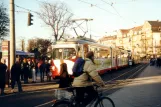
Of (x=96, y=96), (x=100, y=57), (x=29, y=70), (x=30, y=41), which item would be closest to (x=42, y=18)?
(x=100, y=57)

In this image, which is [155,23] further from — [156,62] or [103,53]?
[103,53]

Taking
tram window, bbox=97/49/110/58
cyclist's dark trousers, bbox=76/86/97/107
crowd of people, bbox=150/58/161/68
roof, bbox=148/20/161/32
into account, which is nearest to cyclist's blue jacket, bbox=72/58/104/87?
cyclist's dark trousers, bbox=76/86/97/107

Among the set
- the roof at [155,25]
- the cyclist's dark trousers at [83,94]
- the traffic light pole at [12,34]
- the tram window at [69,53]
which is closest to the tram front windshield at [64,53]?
the tram window at [69,53]

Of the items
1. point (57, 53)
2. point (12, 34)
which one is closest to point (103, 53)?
point (57, 53)

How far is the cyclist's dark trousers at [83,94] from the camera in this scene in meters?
7.53

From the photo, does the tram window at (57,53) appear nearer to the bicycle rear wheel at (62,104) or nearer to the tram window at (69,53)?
the tram window at (69,53)

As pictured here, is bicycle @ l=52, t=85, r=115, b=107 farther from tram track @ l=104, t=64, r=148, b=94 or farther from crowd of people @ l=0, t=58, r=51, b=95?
crowd of people @ l=0, t=58, r=51, b=95

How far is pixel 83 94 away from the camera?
299 inches

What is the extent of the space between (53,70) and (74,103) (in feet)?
47.7

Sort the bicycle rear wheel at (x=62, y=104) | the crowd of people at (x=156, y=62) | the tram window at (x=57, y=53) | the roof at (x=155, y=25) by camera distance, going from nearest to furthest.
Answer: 1. the bicycle rear wheel at (x=62, y=104)
2. the tram window at (x=57, y=53)
3. the crowd of people at (x=156, y=62)
4. the roof at (x=155, y=25)

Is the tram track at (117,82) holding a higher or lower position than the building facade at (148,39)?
lower

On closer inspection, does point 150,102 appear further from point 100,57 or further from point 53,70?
point 100,57

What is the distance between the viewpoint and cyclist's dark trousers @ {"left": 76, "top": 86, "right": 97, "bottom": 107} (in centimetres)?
753

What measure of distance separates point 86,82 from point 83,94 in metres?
0.32
